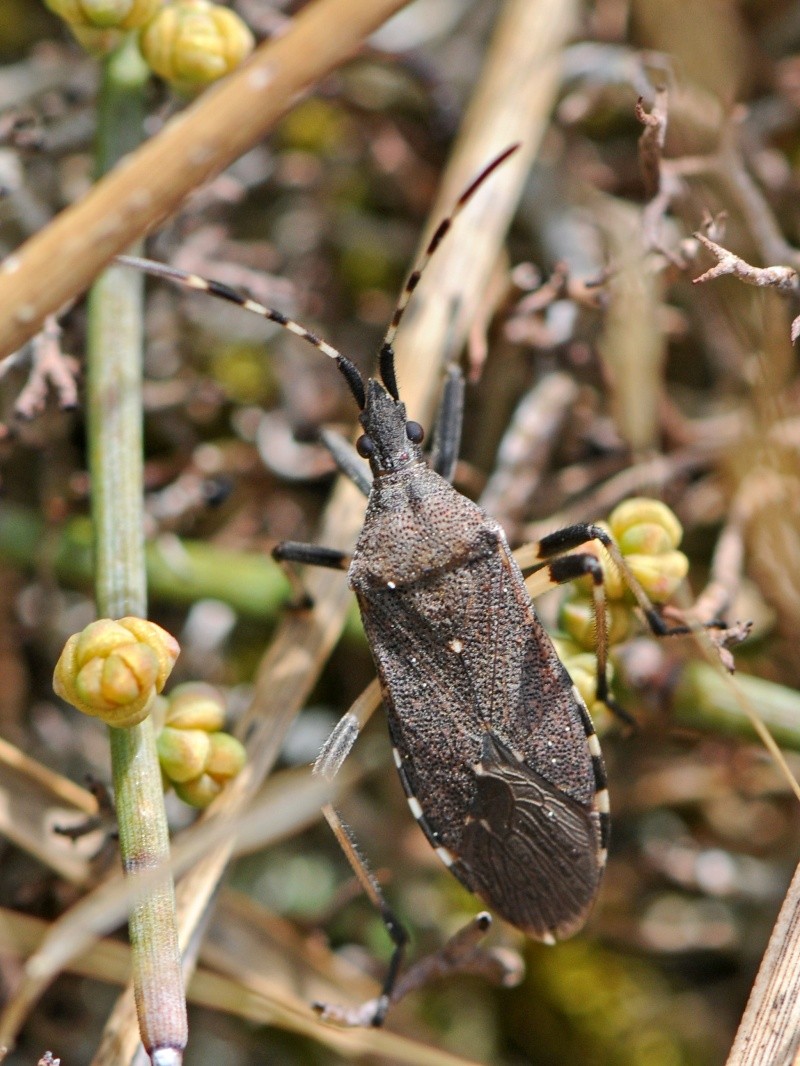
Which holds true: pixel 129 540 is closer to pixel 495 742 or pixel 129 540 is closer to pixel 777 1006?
pixel 495 742

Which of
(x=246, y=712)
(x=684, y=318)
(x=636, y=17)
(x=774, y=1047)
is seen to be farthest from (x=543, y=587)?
(x=636, y=17)

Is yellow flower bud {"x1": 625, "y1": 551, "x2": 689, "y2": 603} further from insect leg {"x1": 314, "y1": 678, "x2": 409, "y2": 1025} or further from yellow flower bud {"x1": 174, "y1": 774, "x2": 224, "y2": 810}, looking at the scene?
yellow flower bud {"x1": 174, "y1": 774, "x2": 224, "y2": 810}

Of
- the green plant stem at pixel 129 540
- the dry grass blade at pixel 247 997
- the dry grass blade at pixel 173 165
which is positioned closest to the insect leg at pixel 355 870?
the dry grass blade at pixel 247 997

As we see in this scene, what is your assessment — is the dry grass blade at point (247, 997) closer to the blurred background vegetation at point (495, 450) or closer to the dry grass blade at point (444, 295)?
the blurred background vegetation at point (495, 450)

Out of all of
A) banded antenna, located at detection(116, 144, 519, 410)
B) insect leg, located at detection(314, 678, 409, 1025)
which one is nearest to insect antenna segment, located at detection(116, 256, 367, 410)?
banded antenna, located at detection(116, 144, 519, 410)

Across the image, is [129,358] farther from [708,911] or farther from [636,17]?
[708,911]

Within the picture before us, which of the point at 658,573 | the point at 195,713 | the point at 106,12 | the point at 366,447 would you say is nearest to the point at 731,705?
the point at 658,573
